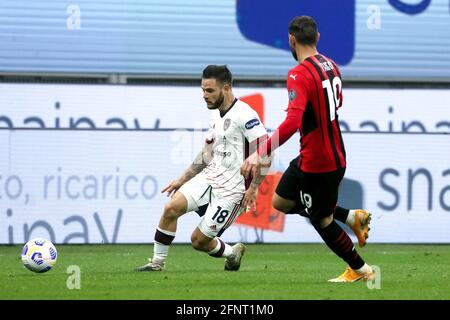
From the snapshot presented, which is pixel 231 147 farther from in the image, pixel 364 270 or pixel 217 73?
pixel 364 270

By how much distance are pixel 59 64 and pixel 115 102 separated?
289cm

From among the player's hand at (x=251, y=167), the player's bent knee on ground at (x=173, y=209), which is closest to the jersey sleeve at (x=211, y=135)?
the player's bent knee on ground at (x=173, y=209)

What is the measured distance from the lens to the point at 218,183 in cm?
1038

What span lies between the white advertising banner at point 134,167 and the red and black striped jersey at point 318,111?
7.25m

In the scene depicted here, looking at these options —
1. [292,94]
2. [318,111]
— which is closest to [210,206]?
[318,111]

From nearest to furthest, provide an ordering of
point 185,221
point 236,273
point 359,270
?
1. point 359,270
2. point 236,273
3. point 185,221

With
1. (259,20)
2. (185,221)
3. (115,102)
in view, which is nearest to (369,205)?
(185,221)

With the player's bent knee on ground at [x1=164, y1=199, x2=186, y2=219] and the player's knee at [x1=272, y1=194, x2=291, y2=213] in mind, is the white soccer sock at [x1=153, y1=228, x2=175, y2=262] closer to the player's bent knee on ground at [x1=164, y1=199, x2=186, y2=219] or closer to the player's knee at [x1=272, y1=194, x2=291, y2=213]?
the player's bent knee on ground at [x1=164, y1=199, x2=186, y2=219]

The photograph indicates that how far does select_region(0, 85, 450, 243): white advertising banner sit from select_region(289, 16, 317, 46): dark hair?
7.35 m

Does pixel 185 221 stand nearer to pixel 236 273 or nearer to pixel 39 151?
pixel 39 151

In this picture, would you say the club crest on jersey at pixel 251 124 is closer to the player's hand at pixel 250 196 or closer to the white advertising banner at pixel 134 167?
the player's hand at pixel 250 196

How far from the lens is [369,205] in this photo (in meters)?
16.0

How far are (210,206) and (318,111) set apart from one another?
2.22 meters

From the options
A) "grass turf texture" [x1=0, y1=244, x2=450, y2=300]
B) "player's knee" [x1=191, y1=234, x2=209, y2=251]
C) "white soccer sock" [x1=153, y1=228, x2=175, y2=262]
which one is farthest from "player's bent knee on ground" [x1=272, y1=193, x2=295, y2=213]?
"white soccer sock" [x1=153, y1=228, x2=175, y2=262]
